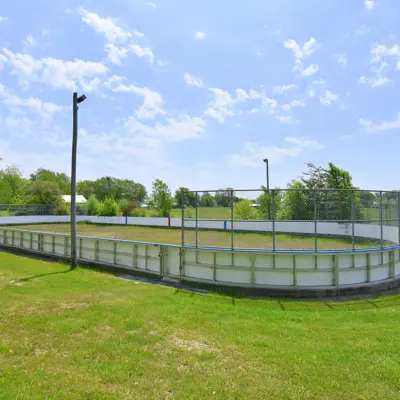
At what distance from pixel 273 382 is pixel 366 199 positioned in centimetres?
721

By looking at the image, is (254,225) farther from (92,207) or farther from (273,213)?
(92,207)

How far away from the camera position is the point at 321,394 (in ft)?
9.87

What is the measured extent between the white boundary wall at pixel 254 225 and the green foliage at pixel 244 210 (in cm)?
20

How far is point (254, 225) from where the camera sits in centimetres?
1059

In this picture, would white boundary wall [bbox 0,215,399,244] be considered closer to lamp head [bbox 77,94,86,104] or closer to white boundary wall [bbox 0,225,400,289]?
white boundary wall [bbox 0,225,400,289]

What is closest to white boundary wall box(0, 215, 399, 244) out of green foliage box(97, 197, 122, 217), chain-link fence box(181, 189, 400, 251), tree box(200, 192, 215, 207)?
chain-link fence box(181, 189, 400, 251)

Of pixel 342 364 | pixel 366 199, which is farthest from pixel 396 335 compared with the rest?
pixel 366 199

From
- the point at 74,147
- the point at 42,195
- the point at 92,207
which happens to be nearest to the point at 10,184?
the point at 42,195

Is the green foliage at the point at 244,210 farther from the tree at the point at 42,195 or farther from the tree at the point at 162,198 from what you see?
the tree at the point at 42,195

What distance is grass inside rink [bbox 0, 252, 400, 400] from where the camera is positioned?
123 inches

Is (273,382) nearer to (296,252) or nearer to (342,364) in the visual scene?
(342,364)

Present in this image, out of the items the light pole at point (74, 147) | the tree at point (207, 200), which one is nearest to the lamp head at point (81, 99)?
the light pole at point (74, 147)

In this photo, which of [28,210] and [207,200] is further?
[28,210]

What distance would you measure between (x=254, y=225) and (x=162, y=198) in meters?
28.2
